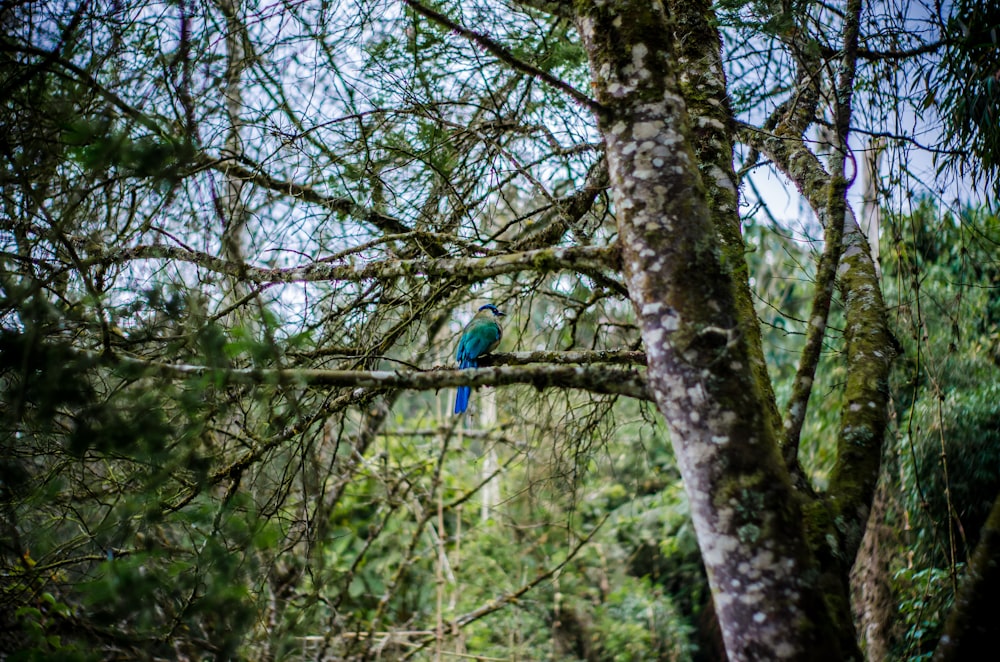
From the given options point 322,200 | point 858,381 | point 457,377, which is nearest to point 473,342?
point 322,200

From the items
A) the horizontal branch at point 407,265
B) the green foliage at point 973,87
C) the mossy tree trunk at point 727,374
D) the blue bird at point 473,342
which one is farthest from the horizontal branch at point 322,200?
the green foliage at point 973,87

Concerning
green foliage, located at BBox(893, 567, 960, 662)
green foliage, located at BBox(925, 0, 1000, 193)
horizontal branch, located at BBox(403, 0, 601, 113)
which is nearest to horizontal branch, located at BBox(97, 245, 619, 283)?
horizontal branch, located at BBox(403, 0, 601, 113)

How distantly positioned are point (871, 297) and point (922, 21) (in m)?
1.03

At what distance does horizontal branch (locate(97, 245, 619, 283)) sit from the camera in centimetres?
171

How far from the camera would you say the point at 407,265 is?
76.9 inches

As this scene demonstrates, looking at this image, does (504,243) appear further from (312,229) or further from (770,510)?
(770,510)

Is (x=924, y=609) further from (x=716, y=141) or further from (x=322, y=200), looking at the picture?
(x=322, y=200)

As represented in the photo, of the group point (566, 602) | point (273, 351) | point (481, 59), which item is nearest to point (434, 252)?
point (273, 351)

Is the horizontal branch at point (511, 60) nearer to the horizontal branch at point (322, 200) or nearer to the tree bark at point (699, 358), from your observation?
the tree bark at point (699, 358)

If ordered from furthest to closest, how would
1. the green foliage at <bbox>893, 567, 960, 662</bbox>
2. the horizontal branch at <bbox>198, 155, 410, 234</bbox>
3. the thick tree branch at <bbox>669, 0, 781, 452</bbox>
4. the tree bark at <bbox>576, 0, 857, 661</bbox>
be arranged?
the green foliage at <bbox>893, 567, 960, 662</bbox>
the horizontal branch at <bbox>198, 155, 410, 234</bbox>
the thick tree branch at <bbox>669, 0, 781, 452</bbox>
the tree bark at <bbox>576, 0, 857, 661</bbox>

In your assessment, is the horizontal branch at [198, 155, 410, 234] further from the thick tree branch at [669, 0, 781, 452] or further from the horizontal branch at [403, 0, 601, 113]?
the thick tree branch at [669, 0, 781, 452]

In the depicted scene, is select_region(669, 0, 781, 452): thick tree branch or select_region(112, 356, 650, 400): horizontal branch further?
select_region(669, 0, 781, 452): thick tree branch

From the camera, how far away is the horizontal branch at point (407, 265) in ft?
5.60

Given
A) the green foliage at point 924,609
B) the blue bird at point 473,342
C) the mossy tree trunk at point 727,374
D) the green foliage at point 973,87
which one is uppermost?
the green foliage at point 973,87
